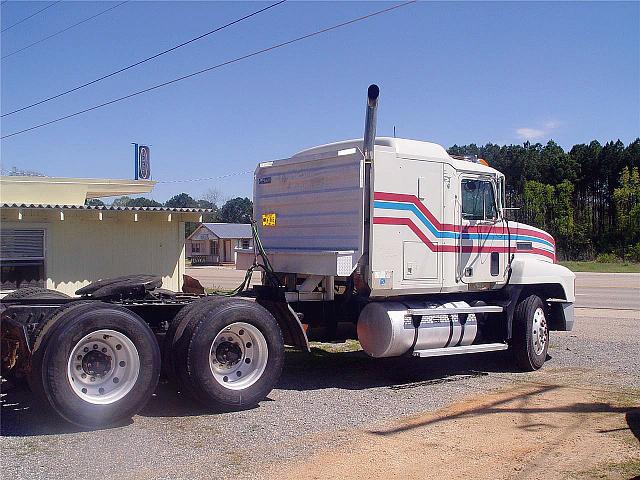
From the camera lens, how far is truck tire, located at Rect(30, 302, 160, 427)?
22.7 ft

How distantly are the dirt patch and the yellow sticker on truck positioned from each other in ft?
13.2

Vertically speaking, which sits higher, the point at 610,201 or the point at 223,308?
the point at 610,201

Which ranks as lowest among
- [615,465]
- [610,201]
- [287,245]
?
[615,465]

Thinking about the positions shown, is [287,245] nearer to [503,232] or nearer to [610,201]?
[503,232]

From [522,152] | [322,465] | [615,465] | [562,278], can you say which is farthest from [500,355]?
[522,152]

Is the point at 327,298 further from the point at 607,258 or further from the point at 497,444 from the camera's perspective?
the point at 607,258

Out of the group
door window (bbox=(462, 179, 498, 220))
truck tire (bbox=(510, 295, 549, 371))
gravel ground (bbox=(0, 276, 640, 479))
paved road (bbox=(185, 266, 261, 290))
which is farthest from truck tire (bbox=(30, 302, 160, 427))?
paved road (bbox=(185, 266, 261, 290))

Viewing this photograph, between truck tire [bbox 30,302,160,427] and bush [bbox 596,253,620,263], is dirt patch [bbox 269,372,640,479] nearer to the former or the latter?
truck tire [bbox 30,302,160,427]

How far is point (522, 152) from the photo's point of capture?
69.0 m

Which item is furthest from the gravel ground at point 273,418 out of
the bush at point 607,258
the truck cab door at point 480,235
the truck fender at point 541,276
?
the bush at point 607,258

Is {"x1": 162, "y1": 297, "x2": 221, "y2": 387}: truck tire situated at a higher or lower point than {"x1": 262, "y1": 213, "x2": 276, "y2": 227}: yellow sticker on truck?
lower

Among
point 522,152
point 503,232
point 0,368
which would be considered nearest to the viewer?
point 0,368

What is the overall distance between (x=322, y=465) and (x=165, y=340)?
107 inches

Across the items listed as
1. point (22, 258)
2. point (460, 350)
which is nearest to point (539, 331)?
point (460, 350)
